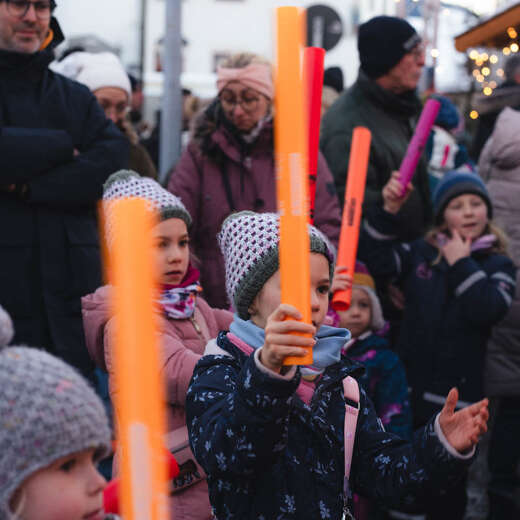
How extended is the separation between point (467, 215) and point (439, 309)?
0.50 m

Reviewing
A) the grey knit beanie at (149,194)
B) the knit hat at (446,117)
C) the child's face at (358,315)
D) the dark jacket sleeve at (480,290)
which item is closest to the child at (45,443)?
the grey knit beanie at (149,194)

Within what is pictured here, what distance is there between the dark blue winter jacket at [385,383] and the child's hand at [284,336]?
205 centimetres

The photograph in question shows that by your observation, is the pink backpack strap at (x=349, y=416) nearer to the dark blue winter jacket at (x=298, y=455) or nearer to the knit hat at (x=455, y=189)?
the dark blue winter jacket at (x=298, y=455)

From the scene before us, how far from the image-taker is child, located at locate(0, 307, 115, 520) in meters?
1.34

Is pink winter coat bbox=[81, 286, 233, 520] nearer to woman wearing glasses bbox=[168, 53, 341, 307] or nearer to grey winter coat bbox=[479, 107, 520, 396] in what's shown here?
woman wearing glasses bbox=[168, 53, 341, 307]

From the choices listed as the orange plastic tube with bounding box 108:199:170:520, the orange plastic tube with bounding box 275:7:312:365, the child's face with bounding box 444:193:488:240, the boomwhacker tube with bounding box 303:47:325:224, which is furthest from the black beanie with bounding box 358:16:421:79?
the orange plastic tube with bounding box 108:199:170:520

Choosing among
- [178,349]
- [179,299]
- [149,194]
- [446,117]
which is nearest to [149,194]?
[149,194]

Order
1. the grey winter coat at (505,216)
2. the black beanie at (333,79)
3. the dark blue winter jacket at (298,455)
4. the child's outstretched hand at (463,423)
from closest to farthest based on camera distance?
the dark blue winter jacket at (298,455) < the child's outstretched hand at (463,423) < the grey winter coat at (505,216) < the black beanie at (333,79)

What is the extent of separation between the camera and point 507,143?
15.6ft

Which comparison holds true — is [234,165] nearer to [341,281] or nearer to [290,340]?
[341,281]

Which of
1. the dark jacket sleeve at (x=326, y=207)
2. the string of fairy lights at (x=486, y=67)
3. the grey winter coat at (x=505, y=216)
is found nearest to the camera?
the dark jacket sleeve at (x=326, y=207)

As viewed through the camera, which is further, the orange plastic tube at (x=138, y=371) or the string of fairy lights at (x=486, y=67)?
the string of fairy lights at (x=486, y=67)

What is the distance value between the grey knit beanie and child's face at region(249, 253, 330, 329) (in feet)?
2.24

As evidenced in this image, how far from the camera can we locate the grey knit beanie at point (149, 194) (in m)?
2.62
